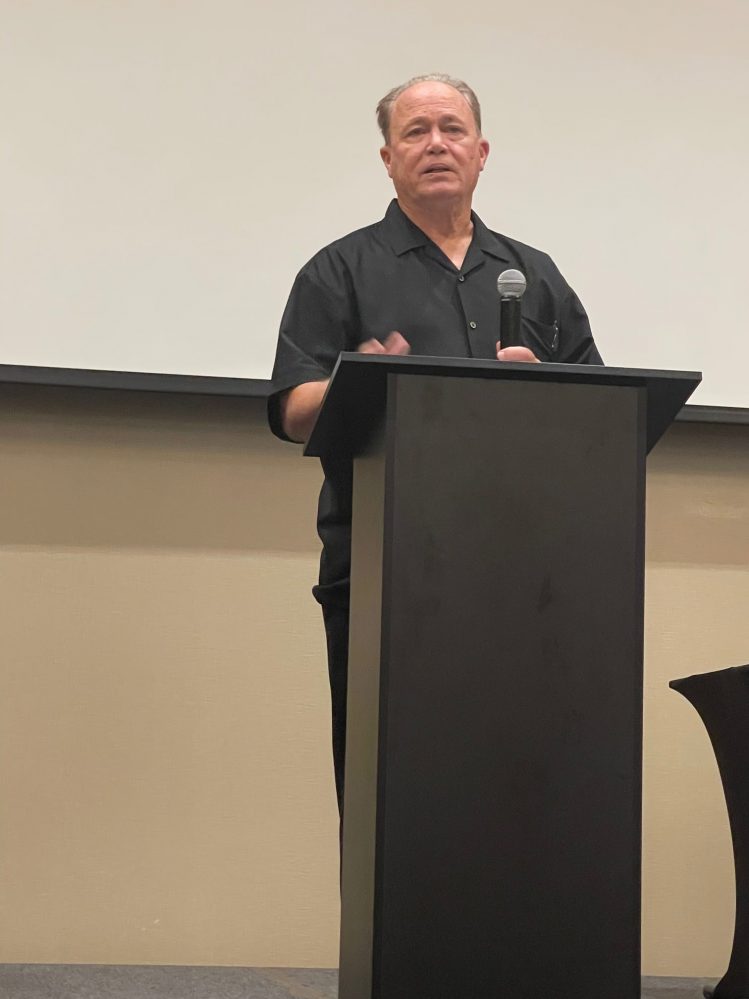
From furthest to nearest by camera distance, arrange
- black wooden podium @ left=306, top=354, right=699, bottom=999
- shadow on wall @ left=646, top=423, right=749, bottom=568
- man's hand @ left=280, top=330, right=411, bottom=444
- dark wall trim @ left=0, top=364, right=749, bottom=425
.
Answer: shadow on wall @ left=646, top=423, right=749, bottom=568 → dark wall trim @ left=0, top=364, right=749, bottom=425 → man's hand @ left=280, top=330, right=411, bottom=444 → black wooden podium @ left=306, top=354, right=699, bottom=999

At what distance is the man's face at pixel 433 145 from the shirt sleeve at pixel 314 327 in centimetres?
19

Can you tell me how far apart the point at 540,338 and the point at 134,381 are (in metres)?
1.00

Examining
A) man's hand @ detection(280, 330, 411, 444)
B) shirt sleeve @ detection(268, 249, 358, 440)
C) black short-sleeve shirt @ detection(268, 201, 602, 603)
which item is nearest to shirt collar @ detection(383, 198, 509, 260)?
black short-sleeve shirt @ detection(268, 201, 602, 603)

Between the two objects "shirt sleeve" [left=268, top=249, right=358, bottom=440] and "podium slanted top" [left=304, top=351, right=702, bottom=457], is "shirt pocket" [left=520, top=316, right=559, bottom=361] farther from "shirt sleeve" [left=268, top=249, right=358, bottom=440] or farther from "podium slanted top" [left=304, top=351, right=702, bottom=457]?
"podium slanted top" [left=304, top=351, right=702, bottom=457]

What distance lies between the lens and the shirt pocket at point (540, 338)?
2037 mm

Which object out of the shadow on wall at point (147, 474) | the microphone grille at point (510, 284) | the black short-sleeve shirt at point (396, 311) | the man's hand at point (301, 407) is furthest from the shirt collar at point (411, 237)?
the shadow on wall at point (147, 474)

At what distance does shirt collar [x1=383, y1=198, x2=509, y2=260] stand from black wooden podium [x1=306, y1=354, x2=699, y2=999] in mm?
808

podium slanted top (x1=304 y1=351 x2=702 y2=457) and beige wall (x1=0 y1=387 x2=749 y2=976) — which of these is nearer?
podium slanted top (x1=304 y1=351 x2=702 y2=457)

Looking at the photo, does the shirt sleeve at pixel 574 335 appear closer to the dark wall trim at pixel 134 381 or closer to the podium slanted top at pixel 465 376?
the podium slanted top at pixel 465 376

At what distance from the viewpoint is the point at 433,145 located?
6.77 feet

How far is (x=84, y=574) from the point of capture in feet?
8.98

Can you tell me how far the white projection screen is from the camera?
268 cm

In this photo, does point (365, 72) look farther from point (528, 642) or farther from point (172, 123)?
point (528, 642)

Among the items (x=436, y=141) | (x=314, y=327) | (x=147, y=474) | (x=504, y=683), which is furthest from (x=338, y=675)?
(x=147, y=474)
